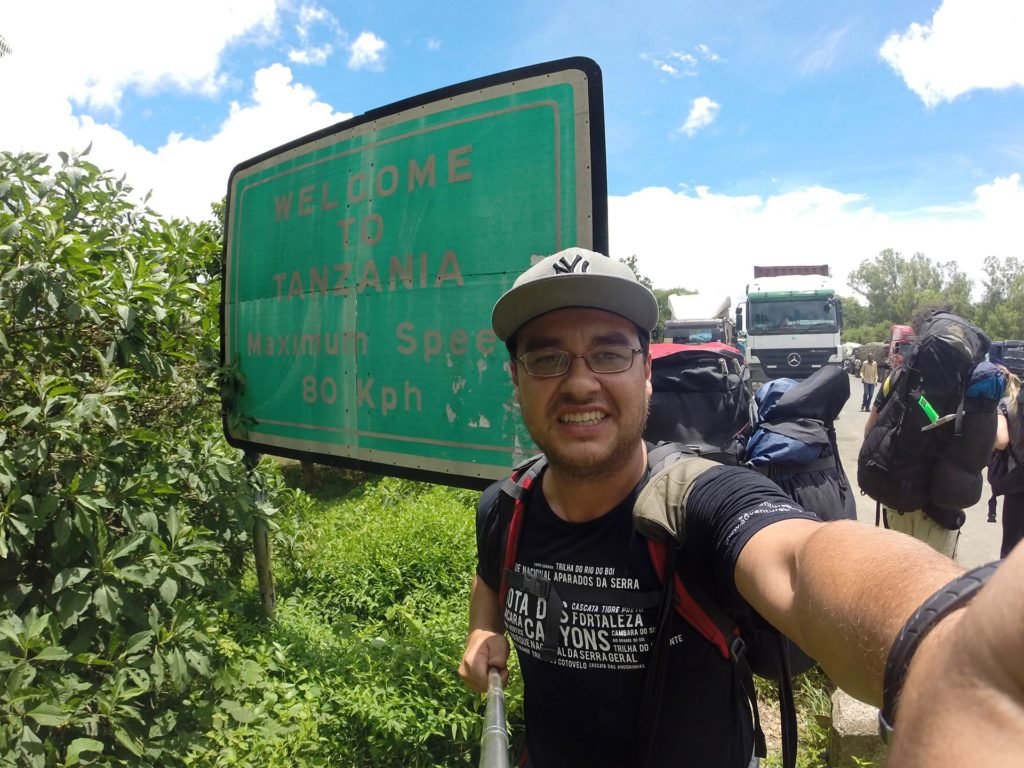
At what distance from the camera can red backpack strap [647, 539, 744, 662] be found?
1.20 meters

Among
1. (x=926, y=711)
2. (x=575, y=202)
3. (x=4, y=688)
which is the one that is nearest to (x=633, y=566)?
(x=926, y=711)

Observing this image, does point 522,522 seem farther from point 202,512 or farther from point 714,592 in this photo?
point 202,512

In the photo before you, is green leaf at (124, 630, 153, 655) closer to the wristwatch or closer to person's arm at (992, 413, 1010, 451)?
the wristwatch

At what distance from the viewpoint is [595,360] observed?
4.73 feet

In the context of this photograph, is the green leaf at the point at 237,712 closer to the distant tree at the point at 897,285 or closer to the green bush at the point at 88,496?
the green bush at the point at 88,496

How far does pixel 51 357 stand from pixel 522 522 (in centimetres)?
206

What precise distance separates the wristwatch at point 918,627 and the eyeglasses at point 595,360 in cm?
87

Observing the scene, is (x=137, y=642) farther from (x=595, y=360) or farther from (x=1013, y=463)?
Result: (x=1013, y=463)

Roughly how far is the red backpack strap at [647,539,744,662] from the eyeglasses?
42 cm

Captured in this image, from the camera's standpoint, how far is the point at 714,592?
3.99 ft

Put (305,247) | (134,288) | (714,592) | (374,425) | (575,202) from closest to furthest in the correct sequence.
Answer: (714,592) < (575,202) < (134,288) < (374,425) < (305,247)

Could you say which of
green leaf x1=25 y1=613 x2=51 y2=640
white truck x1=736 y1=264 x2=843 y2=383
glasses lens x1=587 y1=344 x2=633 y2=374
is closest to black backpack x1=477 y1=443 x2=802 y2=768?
glasses lens x1=587 y1=344 x2=633 y2=374

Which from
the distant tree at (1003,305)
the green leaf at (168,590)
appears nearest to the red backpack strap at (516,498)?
the green leaf at (168,590)

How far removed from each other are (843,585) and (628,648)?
54 cm
